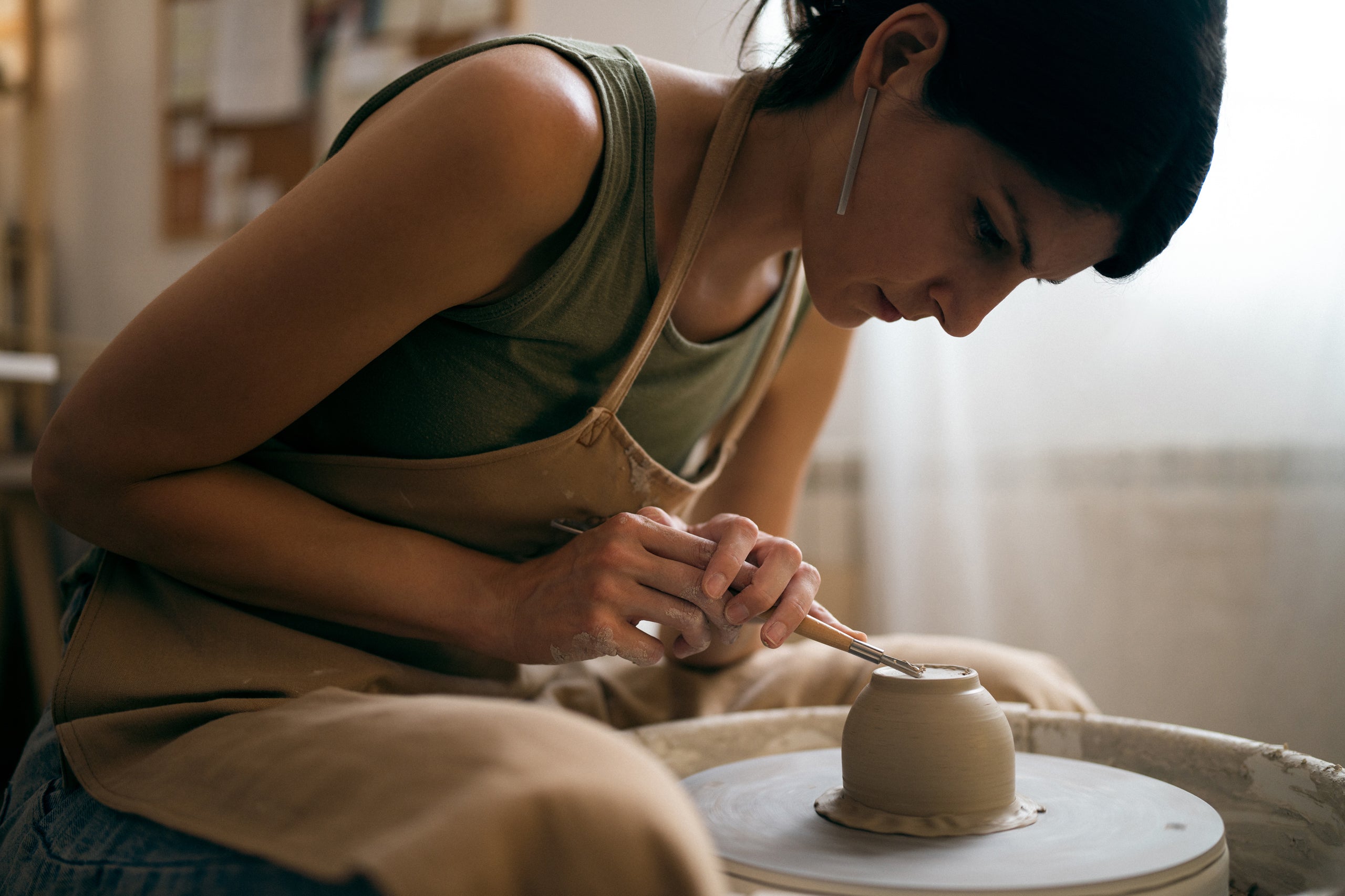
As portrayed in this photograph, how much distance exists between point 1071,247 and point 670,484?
0.39m

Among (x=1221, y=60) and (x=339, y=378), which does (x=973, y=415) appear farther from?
(x=339, y=378)

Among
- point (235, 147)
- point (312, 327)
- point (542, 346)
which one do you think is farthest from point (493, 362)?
point (235, 147)

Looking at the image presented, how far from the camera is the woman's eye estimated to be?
2.50 ft

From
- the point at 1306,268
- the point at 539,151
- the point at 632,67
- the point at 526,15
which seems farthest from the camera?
the point at 526,15

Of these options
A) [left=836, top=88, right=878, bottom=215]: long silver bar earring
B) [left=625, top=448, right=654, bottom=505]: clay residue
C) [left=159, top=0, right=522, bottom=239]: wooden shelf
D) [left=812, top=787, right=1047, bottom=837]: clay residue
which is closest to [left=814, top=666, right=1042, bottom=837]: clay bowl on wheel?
[left=812, top=787, right=1047, bottom=837]: clay residue

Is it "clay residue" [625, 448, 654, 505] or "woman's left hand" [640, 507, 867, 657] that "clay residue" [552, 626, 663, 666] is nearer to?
"woman's left hand" [640, 507, 867, 657]

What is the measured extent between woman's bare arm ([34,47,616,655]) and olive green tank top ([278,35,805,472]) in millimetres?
27

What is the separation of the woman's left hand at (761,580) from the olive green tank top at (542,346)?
0.19m

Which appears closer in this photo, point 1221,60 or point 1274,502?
point 1221,60

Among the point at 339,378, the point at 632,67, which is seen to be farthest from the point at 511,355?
the point at 632,67

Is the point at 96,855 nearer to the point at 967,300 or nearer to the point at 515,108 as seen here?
the point at 515,108

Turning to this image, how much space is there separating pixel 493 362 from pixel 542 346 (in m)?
0.04

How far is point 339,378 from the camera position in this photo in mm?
741

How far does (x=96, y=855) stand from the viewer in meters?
0.61
